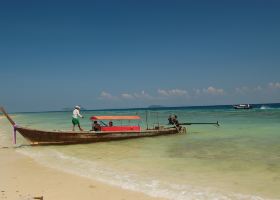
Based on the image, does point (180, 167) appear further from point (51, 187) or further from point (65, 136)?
point (65, 136)

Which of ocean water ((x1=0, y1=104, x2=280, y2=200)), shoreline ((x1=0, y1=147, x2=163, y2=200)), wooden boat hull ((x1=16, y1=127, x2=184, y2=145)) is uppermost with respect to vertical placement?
wooden boat hull ((x1=16, y1=127, x2=184, y2=145))

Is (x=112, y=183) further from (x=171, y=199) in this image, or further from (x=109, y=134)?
(x=109, y=134)

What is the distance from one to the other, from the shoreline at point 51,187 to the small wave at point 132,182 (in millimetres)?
367

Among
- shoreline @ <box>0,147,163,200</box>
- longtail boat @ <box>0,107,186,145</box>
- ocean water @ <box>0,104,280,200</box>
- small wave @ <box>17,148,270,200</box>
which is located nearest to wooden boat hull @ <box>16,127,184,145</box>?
longtail boat @ <box>0,107,186,145</box>

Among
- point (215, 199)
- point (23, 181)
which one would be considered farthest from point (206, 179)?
point (23, 181)

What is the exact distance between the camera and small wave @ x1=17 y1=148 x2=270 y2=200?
7316mm

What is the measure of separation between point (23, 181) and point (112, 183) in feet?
7.57

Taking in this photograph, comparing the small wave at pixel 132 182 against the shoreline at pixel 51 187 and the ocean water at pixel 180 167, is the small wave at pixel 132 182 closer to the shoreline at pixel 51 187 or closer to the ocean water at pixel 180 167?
the ocean water at pixel 180 167

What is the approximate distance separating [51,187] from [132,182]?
Answer: 206 centimetres

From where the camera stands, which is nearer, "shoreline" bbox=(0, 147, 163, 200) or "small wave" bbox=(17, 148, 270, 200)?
"shoreline" bbox=(0, 147, 163, 200)

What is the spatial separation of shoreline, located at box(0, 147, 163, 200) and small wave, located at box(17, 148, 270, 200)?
1.20 ft

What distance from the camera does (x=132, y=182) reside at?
28.3 ft

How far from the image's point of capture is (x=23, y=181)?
28.0 ft

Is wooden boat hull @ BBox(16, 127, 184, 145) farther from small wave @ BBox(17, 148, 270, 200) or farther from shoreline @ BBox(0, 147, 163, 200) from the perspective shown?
shoreline @ BBox(0, 147, 163, 200)
